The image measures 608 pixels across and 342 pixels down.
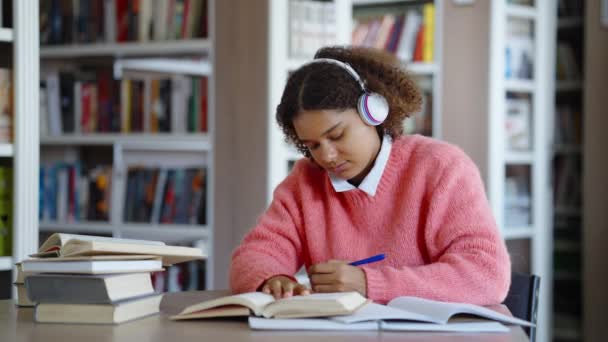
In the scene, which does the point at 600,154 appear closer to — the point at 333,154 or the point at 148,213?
the point at 148,213

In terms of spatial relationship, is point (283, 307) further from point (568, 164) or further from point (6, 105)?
point (568, 164)

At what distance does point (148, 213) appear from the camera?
3.77 m

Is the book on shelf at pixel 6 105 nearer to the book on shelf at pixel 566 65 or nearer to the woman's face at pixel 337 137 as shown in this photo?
the woman's face at pixel 337 137

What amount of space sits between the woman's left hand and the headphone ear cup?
363 mm

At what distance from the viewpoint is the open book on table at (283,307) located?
1190 mm

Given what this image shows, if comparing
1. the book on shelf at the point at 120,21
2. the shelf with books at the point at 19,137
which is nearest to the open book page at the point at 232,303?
the shelf with books at the point at 19,137

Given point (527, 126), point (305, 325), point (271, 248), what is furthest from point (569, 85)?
point (305, 325)

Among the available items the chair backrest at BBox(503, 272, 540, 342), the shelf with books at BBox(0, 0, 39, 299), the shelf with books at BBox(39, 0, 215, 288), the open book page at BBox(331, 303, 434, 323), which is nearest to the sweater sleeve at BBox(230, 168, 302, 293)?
the open book page at BBox(331, 303, 434, 323)

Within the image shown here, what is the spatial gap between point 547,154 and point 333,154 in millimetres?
2351

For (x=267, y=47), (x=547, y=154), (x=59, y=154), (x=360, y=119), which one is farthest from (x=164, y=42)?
(x=360, y=119)

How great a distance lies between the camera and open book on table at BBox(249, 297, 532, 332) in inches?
45.9

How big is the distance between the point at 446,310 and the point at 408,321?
59mm

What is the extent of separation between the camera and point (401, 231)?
1.67 m

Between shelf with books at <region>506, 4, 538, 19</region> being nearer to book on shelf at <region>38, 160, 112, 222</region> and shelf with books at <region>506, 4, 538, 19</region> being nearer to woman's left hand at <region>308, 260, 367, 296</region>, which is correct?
book on shelf at <region>38, 160, 112, 222</region>
